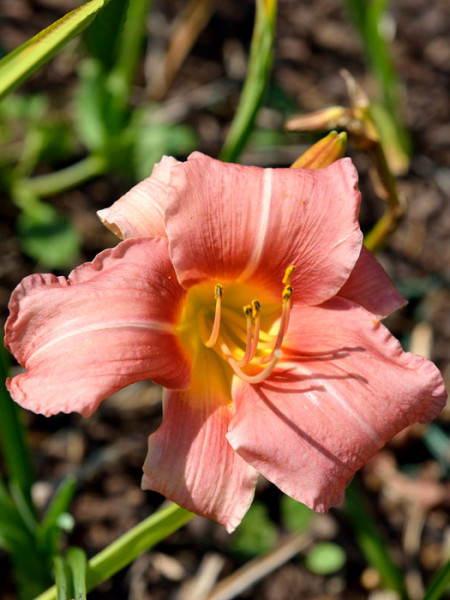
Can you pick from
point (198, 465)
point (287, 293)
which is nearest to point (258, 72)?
point (287, 293)

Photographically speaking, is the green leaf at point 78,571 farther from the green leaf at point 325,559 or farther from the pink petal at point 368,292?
the green leaf at point 325,559

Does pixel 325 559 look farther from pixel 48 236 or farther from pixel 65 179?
pixel 65 179

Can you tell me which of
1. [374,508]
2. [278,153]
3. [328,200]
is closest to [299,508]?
[374,508]

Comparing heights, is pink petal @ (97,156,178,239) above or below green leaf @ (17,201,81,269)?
above

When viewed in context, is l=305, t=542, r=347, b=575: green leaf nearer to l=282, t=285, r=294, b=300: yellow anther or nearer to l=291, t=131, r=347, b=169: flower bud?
l=282, t=285, r=294, b=300: yellow anther

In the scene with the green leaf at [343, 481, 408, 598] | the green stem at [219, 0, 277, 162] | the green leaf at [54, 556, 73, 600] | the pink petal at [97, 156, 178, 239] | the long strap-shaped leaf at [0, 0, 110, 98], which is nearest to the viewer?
the long strap-shaped leaf at [0, 0, 110, 98]

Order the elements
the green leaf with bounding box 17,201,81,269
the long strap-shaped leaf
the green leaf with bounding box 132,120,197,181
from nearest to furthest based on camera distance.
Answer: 1. the long strap-shaped leaf
2. the green leaf with bounding box 17,201,81,269
3. the green leaf with bounding box 132,120,197,181

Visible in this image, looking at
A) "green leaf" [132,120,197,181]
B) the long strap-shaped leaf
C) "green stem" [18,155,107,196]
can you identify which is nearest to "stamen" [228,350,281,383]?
the long strap-shaped leaf
